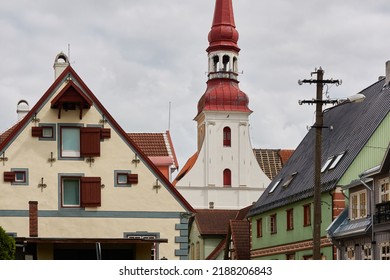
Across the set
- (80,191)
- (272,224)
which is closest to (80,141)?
(80,191)

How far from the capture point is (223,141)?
4606 inches

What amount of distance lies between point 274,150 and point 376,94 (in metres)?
72.3

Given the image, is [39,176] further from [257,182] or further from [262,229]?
[257,182]

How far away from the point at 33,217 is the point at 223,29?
80789mm

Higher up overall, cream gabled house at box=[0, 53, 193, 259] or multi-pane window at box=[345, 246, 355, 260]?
cream gabled house at box=[0, 53, 193, 259]

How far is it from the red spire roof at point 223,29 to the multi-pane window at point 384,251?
80.1 meters

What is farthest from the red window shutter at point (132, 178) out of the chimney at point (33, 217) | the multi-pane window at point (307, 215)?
the multi-pane window at point (307, 215)

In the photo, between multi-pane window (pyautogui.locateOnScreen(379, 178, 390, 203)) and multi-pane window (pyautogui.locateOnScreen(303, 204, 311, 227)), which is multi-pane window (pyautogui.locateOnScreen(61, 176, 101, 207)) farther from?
multi-pane window (pyautogui.locateOnScreen(303, 204, 311, 227))

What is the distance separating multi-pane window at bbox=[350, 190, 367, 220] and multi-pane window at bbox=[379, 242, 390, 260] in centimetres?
296

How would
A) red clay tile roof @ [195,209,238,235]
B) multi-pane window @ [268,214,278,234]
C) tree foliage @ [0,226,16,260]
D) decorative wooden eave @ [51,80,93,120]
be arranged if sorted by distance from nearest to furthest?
tree foliage @ [0,226,16,260] → decorative wooden eave @ [51,80,93,120] → multi-pane window @ [268,214,278,234] → red clay tile roof @ [195,209,238,235]

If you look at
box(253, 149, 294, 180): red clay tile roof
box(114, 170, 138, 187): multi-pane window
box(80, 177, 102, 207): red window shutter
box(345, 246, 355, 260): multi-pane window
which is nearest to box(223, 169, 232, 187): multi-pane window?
box(253, 149, 294, 180): red clay tile roof

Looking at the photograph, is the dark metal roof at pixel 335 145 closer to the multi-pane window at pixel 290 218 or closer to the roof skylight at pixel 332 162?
the roof skylight at pixel 332 162

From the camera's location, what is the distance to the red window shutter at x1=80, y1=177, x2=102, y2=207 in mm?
41781

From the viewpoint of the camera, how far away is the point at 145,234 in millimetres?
41719
